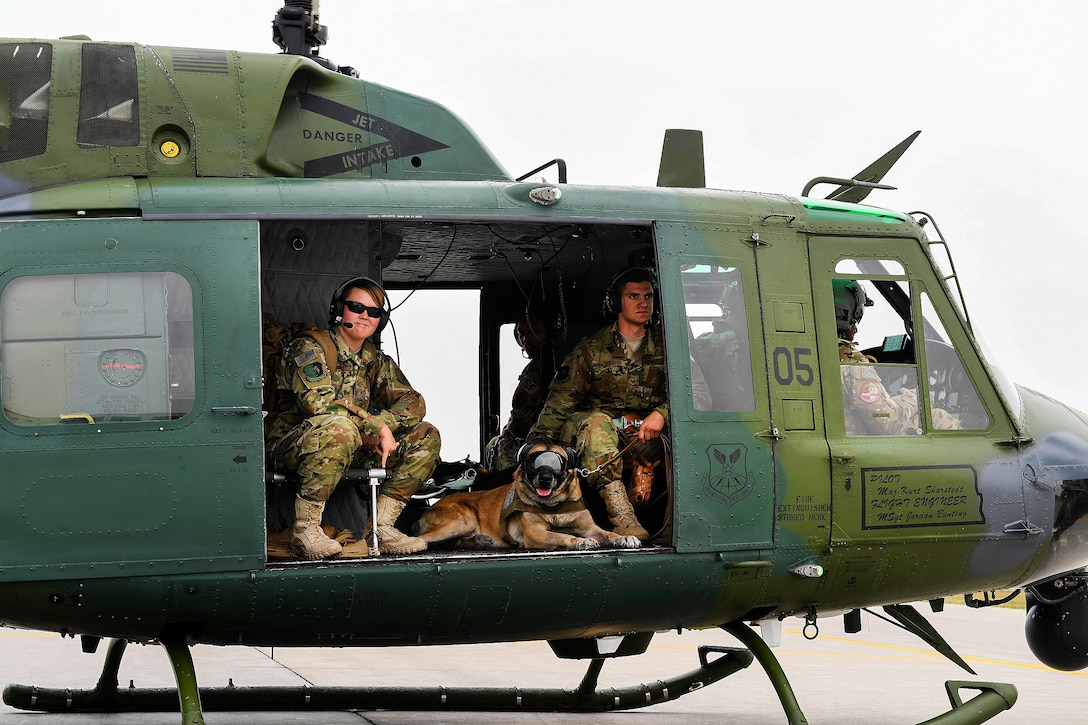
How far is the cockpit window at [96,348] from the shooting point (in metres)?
5.18

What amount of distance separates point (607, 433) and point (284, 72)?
235 centimetres

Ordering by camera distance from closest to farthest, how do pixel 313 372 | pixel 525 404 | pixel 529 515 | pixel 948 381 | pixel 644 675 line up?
pixel 313 372
pixel 529 515
pixel 948 381
pixel 525 404
pixel 644 675

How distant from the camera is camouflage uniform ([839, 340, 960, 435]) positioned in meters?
6.24

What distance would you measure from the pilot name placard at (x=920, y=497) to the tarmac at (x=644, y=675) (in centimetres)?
103

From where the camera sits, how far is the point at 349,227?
6.64m

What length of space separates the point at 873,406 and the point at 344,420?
2.63 meters

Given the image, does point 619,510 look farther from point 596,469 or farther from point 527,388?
point 527,388

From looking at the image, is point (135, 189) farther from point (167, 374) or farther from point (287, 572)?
point (287, 572)

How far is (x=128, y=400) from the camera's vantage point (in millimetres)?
5242

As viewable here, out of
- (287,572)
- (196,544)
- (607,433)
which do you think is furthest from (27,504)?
(607,433)

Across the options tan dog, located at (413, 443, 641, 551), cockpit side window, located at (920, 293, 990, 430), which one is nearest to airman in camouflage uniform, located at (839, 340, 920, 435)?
cockpit side window, located at (920, 293, 990, 430)

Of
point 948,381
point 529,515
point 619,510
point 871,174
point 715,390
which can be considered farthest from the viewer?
point 871,174

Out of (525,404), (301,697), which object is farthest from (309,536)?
(525,404)

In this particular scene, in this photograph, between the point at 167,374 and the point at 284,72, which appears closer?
the point at 167,374
